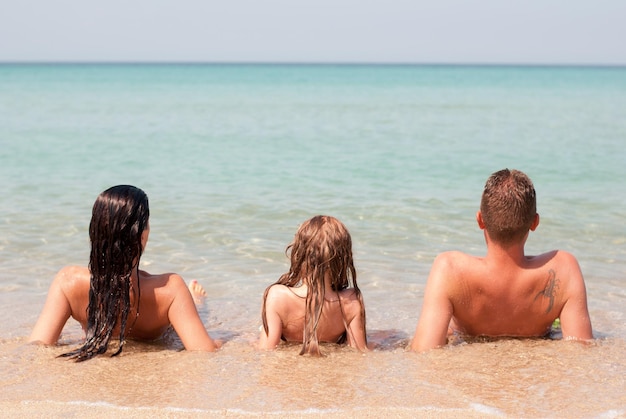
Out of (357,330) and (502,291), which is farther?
(357,330)

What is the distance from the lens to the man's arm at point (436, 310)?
4156 mm

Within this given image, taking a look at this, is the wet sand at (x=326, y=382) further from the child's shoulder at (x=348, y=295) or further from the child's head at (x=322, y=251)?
the child's head at (x=322, y=251)

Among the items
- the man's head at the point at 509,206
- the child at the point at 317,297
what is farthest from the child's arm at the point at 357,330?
the man's head at the point at 509,206

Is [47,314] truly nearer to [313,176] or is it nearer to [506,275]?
[506,275]

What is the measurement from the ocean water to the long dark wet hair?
0.18 m

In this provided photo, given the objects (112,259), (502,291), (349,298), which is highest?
(112,259)

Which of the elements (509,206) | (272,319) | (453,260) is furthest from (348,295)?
(509,206)

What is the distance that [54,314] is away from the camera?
425cm

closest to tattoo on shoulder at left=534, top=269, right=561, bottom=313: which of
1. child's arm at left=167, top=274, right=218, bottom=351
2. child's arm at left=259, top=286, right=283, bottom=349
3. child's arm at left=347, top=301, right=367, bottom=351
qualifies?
child's arm at left=347, top=301, right=367, bottom=351

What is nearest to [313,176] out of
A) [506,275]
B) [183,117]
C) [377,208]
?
[377,208]

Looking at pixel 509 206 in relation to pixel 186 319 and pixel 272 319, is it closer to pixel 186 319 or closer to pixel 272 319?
pixel 272 319

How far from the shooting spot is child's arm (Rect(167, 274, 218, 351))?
13.8 feet

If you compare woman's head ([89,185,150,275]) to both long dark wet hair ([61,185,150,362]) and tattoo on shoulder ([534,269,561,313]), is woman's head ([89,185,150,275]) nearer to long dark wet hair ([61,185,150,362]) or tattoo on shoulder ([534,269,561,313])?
long dark wet hair ([61,185,150,362])

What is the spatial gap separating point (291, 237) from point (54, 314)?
3911 mm
